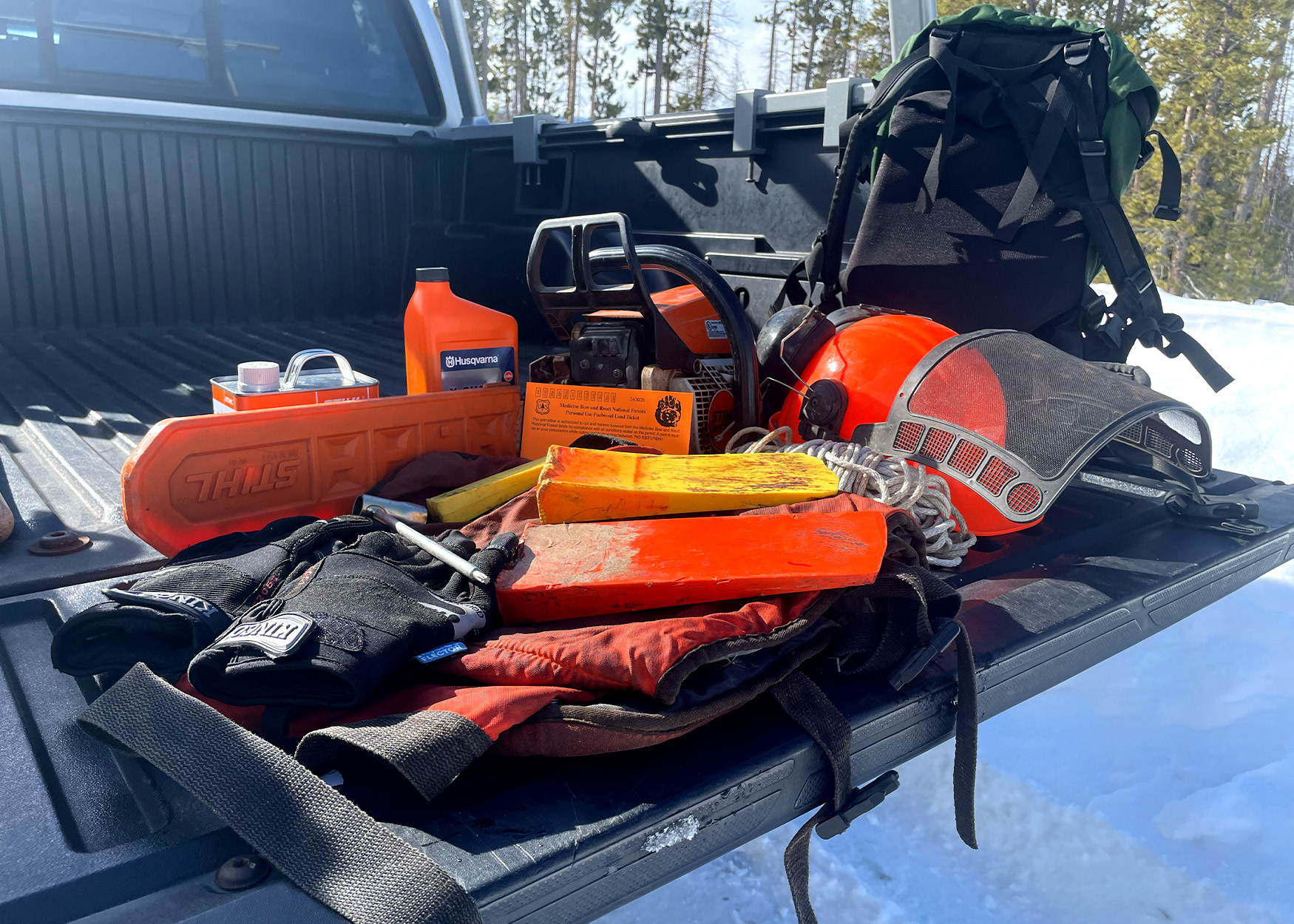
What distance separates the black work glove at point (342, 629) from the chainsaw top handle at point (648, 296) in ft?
2.83

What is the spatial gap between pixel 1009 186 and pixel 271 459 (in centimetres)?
191

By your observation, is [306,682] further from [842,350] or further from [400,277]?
[400,277]

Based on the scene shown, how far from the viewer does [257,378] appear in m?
1.82

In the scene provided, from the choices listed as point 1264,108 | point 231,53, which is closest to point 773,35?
point 1264,108

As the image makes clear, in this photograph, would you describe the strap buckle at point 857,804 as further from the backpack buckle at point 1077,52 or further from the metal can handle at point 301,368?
the backpack buckle at point 1077,52

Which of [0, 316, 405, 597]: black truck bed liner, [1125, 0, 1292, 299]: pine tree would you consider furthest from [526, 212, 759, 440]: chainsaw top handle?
[1125, 0, 1292, 299]: pine tree

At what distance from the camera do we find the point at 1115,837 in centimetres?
195

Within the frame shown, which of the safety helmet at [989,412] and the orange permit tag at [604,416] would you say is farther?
the orange permit tag at [604,416]

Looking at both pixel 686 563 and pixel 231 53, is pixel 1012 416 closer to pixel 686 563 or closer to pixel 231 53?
pixel 686 563

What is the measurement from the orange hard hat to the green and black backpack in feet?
1.31

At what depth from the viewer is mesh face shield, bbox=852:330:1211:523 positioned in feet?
5.28

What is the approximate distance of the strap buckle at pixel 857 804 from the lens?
3.52 feet

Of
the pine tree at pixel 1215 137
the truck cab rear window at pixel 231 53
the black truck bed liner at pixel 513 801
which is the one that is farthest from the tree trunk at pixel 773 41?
the black truck bed liner at pixel 513 801

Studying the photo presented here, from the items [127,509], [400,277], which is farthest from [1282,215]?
[127,509]
